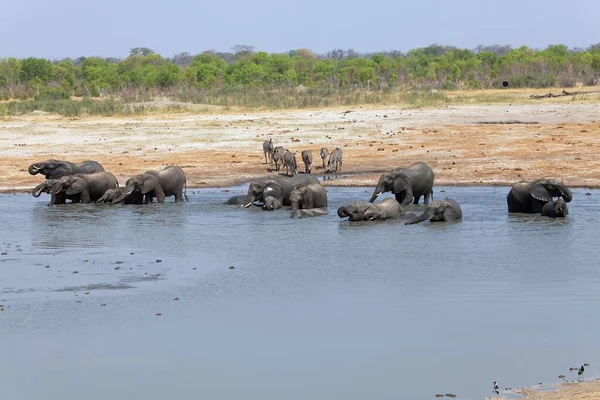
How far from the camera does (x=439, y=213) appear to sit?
19.9 m

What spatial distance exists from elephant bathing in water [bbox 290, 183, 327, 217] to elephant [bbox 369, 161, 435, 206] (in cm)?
100

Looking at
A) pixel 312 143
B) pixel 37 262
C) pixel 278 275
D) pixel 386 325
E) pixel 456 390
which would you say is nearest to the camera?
pixel 456 390

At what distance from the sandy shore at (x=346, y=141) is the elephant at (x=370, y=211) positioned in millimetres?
6160

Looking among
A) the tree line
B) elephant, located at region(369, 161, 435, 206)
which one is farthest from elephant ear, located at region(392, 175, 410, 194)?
the tree line

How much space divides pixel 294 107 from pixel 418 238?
3079 centimetres

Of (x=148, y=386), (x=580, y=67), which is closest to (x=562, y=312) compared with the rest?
(x=148, y=386)

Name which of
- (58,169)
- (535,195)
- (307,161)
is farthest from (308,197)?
(58,169)

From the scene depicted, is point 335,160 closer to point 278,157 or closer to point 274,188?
point 278,157

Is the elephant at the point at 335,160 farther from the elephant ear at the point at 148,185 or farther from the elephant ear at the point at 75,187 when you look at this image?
the elephant ear at the point at 75,187

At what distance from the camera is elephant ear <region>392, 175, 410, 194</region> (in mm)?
22234

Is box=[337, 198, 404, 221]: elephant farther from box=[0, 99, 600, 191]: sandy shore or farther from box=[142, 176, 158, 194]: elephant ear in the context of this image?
box=[0, 99, 600, 191]: sandy shore

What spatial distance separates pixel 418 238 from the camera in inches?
720

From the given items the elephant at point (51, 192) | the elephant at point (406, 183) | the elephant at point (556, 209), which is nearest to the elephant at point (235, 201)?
the elephant at point (406, 183)

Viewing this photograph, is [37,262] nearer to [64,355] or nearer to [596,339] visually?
[64,355]
